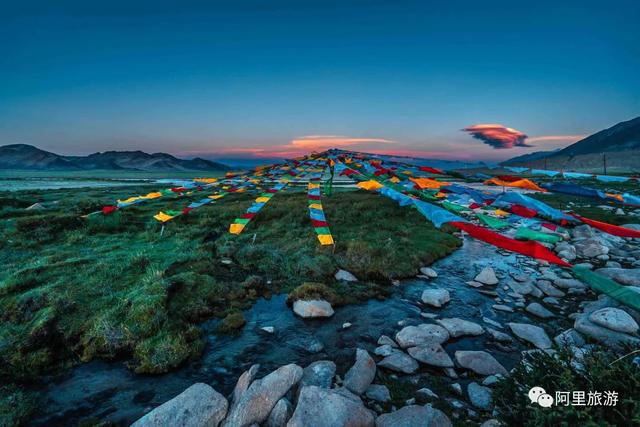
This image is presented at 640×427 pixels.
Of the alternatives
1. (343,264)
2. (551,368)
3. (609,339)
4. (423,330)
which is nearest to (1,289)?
(343,264)

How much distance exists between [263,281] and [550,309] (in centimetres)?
1012

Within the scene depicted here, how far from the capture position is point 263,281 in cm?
1121

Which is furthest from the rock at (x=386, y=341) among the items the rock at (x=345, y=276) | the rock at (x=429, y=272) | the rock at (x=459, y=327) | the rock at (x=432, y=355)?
the rock at (x=429, y=272)

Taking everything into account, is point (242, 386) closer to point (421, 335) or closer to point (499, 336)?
point (421, 335)

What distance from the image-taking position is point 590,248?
14367 millimetres

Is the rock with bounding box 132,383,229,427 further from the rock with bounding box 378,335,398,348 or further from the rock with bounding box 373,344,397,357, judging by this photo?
the rock with bounding box 378,335,398,348

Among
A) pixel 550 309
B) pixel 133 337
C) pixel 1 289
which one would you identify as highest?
pixel 1 289

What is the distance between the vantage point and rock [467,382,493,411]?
534 cm

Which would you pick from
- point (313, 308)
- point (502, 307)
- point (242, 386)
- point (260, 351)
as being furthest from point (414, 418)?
point (502, 307)

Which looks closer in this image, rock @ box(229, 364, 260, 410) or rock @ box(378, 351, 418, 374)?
rock @ box(229, 364, 260, 410)

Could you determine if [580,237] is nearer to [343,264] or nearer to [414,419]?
[343,264]

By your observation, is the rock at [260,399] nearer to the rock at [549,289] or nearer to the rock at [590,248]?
the rock at [549,289]

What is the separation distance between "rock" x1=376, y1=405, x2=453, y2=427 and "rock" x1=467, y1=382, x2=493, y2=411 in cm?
116

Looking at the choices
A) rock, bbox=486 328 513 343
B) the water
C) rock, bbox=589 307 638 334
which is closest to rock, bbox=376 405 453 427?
the water
